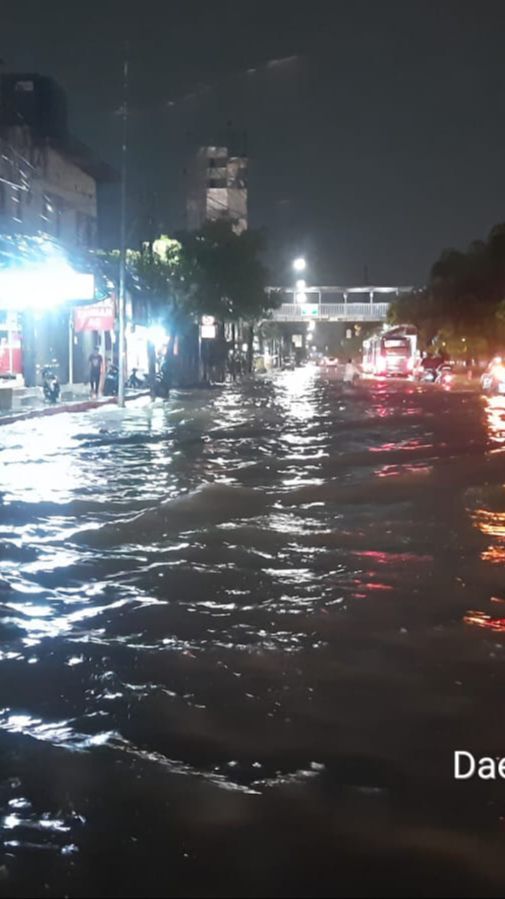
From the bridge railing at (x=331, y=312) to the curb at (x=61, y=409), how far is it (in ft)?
303

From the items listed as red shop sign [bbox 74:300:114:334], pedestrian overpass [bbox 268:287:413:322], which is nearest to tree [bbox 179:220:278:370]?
red shop sign [bbox 74:300:114:334]

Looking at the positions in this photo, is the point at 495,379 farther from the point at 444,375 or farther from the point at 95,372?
the point at 444,375

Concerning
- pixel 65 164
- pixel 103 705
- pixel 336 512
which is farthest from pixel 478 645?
pixel 65 164

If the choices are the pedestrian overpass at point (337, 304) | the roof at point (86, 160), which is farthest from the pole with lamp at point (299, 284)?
the roof at point (86, 160)

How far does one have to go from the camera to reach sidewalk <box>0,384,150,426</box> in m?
32.2

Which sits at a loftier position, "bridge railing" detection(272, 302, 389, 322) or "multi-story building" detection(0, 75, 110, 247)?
"multi-story building" detection(0, 75, 110, 247)

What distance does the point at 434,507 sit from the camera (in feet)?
45.0

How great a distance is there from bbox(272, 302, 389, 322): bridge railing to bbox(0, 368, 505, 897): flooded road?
122 metres

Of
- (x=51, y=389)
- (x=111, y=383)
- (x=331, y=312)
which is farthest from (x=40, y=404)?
(x=331, y=312)

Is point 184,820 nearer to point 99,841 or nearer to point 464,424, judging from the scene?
point 99,841

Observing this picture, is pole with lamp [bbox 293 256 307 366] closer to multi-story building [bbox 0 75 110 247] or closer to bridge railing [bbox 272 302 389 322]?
bridge railing [bbox 272 302 389 322]

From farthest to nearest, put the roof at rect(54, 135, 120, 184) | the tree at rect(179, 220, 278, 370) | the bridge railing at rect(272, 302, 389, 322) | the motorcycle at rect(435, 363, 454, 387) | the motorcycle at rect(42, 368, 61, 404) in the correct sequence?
1. the bridge railing at rect(272, 302, 389, 322)
2. the tree at rect(179, 220, 278, 370)
3. the motorcycle at rect(435, 363, 454, 387)
4. the roof at rect(54, 135, 120, 184)
5. the motorcycle at rect(42, 368, 61, 404)

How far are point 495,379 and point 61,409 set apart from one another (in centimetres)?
2544

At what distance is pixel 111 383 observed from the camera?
4547cm
